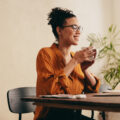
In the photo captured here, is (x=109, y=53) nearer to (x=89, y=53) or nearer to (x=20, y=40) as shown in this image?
(x=20, y=40)

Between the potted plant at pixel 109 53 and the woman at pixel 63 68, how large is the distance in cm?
199

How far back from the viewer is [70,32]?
182cm

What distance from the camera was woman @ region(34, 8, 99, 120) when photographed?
1516 millimetres

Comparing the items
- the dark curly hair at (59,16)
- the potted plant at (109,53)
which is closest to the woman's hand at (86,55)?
the dark curly hair at (59,16)

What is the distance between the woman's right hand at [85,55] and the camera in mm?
1562

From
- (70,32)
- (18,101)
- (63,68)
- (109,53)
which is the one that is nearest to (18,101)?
(18,101)

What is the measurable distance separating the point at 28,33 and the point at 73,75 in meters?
1.51

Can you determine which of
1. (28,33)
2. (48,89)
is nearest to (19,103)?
(48,89)

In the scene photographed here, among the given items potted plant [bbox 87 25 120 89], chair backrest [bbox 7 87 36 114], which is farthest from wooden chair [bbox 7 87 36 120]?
potted plant [bbox 87 25 120 89]

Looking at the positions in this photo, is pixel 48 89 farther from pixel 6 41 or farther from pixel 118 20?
pixel 118 20

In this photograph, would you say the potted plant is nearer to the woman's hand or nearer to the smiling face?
the smiling face

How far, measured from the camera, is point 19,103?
198 centimetres

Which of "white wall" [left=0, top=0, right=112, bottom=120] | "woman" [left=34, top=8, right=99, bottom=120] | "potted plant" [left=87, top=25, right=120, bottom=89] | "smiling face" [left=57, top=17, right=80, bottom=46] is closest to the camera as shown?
"woman" [left=34, top=8, right=99, bottom=120]

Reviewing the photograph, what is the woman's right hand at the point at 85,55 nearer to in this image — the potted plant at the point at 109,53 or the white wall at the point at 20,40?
the white wall at the point at 20,40
